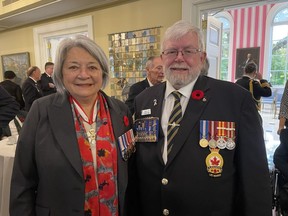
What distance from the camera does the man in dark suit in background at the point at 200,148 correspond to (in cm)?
107

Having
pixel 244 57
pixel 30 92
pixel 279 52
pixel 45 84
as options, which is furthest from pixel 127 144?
pixel 279 52

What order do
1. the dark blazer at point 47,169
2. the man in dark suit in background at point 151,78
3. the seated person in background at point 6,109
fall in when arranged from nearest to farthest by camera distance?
the dark blazer at point 47,169 < the seated person in background at point 6,109 < the man in dark suit in background at point 151,78

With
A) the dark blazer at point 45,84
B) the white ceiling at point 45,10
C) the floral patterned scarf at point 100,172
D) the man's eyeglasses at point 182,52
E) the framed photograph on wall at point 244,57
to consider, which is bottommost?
the floral patterned scarf at point 100,172

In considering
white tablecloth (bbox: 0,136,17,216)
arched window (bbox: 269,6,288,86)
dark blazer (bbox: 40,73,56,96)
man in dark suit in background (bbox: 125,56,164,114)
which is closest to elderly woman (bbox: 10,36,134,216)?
white tablecloth (bbox: 0,136,17,216)

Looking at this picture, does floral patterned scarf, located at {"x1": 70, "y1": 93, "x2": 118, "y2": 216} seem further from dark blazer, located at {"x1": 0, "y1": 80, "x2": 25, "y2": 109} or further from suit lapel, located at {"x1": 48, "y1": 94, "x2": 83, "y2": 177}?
dark blazer, located at {"x1": 0, "y1": 80, "x2": 25, "y2": 109}

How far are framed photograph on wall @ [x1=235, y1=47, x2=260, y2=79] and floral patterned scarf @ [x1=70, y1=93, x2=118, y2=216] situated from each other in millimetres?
8199

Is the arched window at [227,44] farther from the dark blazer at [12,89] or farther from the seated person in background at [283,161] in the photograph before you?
the seated person in background at [283,161]

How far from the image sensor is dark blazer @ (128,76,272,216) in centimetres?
107

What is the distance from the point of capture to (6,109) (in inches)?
82.5

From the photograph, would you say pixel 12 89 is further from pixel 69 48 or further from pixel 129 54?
pixel 69 48

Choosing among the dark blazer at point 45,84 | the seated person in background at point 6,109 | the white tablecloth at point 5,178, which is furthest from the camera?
the dark blazer at point 45,84

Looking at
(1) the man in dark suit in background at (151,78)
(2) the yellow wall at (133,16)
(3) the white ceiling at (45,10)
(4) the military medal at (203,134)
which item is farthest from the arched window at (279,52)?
(4) the military medal at (203,134)

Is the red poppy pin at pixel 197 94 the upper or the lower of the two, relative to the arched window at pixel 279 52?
lower

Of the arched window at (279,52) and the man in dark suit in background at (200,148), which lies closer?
the man in dark suit in background at (200,148)
